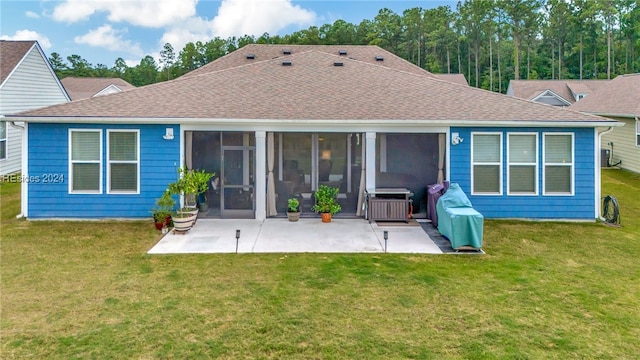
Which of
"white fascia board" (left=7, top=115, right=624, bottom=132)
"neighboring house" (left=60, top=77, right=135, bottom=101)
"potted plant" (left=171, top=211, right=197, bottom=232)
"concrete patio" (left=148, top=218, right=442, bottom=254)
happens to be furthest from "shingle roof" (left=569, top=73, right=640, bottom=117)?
"neighboring house" (left=60, top=77, right=135, bottom=101)

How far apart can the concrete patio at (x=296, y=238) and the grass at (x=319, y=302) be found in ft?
1.46

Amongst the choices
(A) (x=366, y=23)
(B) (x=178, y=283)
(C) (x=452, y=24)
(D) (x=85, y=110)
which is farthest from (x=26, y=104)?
(C) (x=452, y=24)

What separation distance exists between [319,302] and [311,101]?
6806 millimetres

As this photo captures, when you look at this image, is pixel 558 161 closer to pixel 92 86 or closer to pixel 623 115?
pixel 623 115

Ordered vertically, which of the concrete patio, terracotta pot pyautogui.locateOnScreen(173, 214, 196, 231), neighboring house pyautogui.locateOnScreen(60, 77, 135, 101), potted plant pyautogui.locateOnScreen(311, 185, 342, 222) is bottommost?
the concrete patio

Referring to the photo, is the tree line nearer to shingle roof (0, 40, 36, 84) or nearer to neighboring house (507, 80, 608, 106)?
neighboring house (507, 80, 608, 106)

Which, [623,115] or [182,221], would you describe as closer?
[182,221]

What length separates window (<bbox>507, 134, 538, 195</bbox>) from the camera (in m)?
10.5

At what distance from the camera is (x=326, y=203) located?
1061cm

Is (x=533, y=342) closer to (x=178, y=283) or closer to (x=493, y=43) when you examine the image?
(x=178, y=283)

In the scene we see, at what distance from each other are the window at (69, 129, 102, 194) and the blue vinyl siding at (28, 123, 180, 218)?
0.11m

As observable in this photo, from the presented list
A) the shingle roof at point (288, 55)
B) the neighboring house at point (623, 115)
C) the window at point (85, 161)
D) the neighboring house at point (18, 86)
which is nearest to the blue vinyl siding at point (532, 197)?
the shingle roof at point (288, 55)

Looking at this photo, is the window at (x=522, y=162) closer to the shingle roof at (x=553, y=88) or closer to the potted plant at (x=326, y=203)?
the potted plant at (x=326, y=203)

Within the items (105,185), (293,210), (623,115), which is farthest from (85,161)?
(623,115)
